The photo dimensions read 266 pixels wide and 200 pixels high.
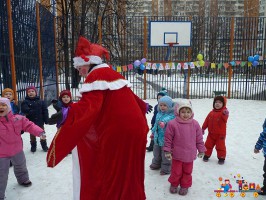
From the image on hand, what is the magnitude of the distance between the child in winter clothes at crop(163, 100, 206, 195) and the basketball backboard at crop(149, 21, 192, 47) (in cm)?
924

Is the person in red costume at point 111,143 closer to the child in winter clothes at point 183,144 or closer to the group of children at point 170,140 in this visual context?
the group of children at point 170,140

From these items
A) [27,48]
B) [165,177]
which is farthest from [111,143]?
[27,48]

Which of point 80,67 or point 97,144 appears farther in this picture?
point 80,67

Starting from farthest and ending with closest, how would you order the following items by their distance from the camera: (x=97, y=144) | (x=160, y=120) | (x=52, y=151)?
(x=160, y=120) → (x=97, y=144) → (x=52, y=151)

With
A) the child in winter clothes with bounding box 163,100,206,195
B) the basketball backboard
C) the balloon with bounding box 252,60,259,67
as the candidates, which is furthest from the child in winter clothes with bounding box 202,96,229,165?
the balloon with bounding box 252,60,259,67

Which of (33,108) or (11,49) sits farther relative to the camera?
(11,49)

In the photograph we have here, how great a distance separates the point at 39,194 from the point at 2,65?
380 cm

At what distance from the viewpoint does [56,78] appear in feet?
37.7

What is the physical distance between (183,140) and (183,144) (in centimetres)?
5

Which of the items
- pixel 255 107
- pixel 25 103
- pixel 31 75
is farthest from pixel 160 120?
pixel 255 107

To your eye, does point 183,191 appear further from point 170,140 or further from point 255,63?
point 255,63

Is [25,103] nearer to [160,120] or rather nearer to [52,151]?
[160,120]

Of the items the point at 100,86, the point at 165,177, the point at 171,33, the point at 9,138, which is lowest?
the point at 165,177

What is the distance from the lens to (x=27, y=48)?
315 inches
